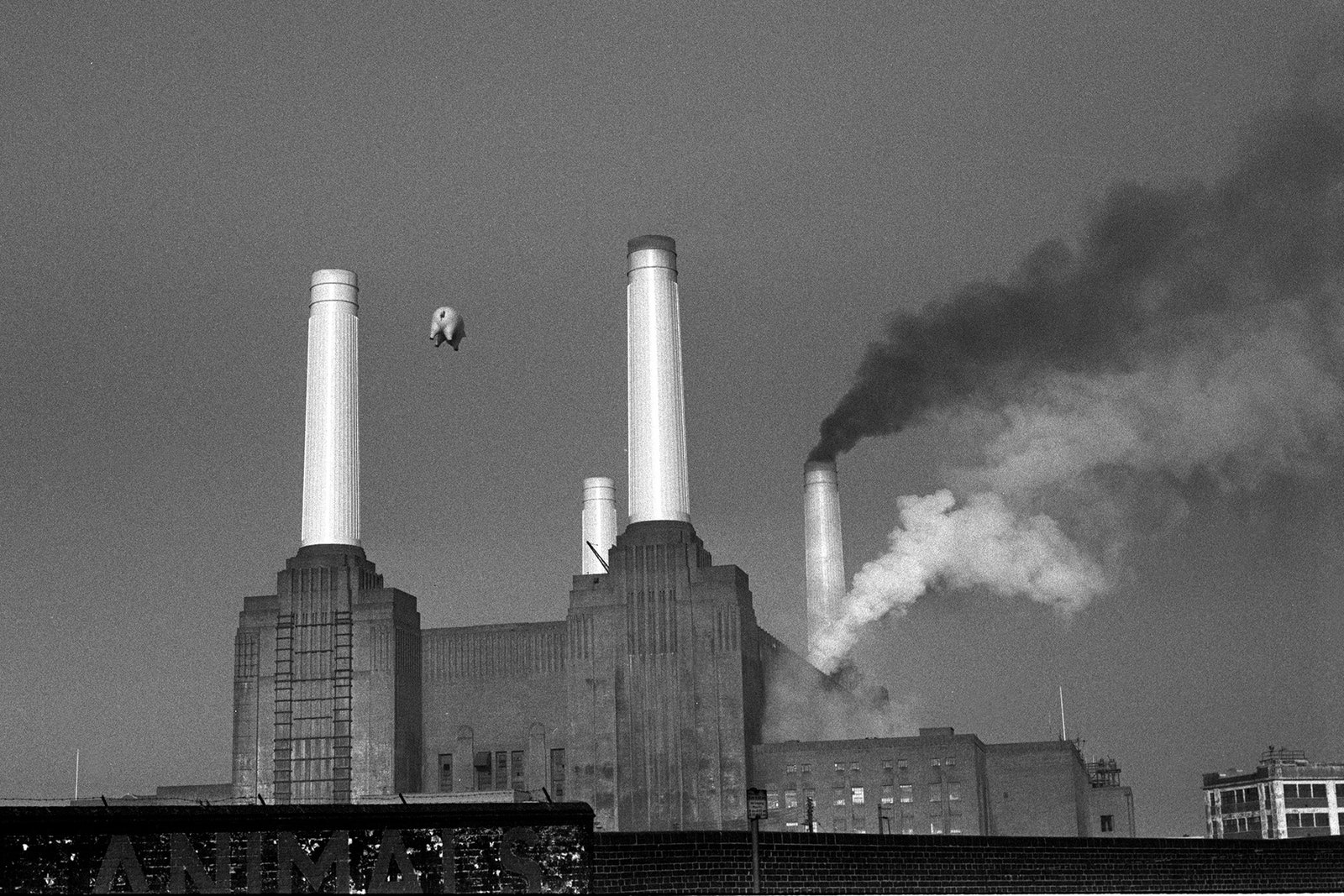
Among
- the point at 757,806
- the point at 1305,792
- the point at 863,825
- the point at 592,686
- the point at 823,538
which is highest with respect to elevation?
the point at 823,538

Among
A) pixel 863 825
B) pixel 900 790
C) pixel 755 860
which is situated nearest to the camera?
pixel 755 860

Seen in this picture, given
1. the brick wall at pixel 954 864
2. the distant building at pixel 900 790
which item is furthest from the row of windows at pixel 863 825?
the brick wall at pixel 954 864

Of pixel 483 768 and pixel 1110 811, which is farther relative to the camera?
pixel 1110 811

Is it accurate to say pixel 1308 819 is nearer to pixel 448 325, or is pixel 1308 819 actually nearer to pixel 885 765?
pixel 885 765

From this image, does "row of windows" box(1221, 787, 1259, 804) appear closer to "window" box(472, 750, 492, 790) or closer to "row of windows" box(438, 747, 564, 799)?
"row of windows" box(438, 747, 564, 799)

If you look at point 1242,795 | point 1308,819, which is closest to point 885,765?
point 1308,819

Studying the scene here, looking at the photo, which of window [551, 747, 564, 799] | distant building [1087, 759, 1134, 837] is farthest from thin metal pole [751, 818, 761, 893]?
distant building [1087, 759, 1134, 837]
